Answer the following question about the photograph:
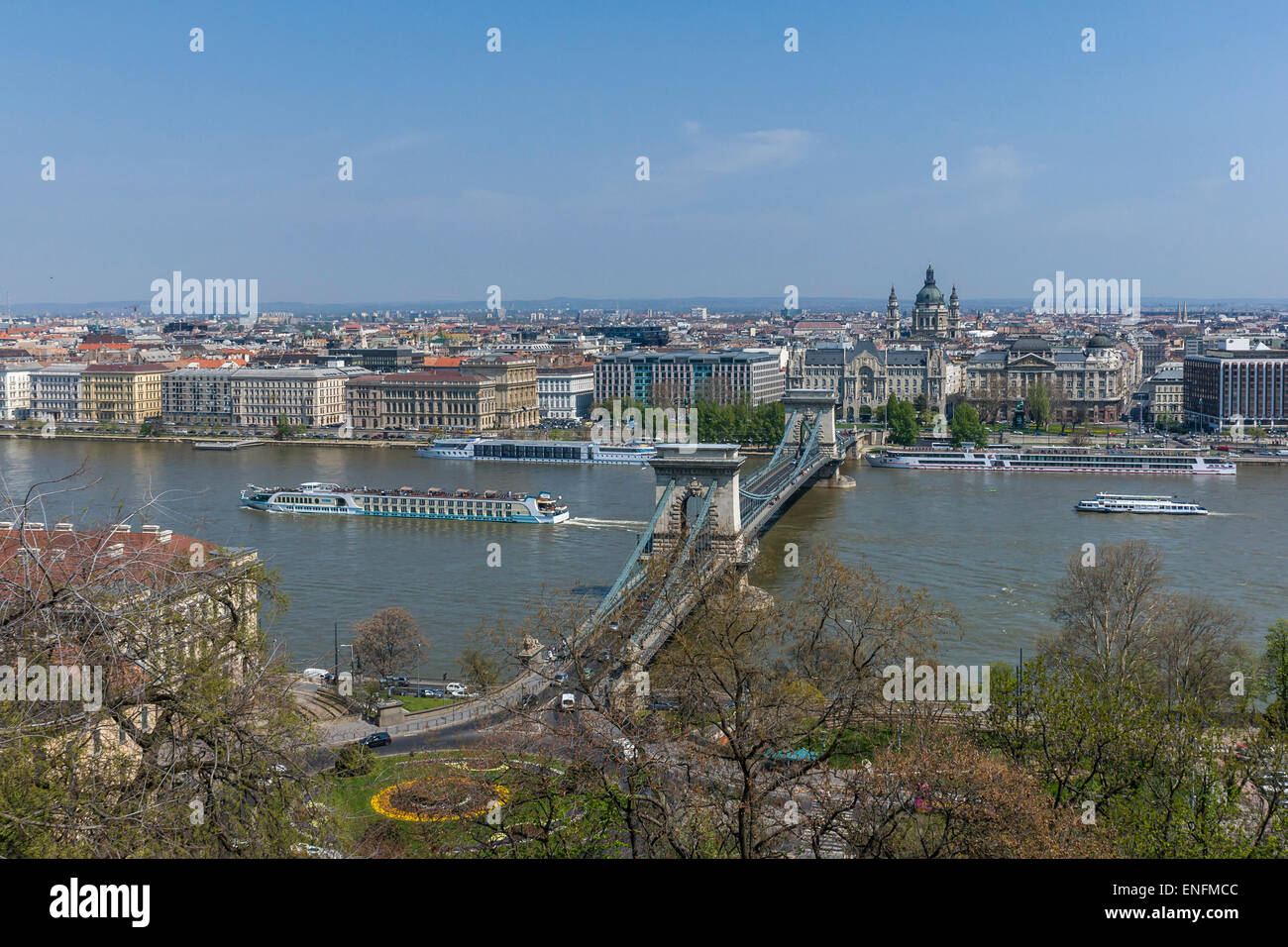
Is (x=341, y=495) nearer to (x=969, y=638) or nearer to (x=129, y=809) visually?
(x=969, y=638)

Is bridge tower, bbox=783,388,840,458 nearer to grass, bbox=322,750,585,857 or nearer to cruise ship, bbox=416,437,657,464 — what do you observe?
cruise ship, bbox=416,437,657,464

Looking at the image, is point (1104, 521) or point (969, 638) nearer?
point (969, 638)

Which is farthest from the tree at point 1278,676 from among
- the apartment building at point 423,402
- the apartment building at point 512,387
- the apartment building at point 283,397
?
the apartment building at point 283,397

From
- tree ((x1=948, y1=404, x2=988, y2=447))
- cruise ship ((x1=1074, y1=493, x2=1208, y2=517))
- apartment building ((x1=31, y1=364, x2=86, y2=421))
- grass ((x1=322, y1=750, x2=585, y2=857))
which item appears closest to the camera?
grass ((x1=322, y1=750, x2=585, y2=857))

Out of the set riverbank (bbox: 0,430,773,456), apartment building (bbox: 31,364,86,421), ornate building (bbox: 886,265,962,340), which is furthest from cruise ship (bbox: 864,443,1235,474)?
ornate building (bbox: 886,265,962,340)
